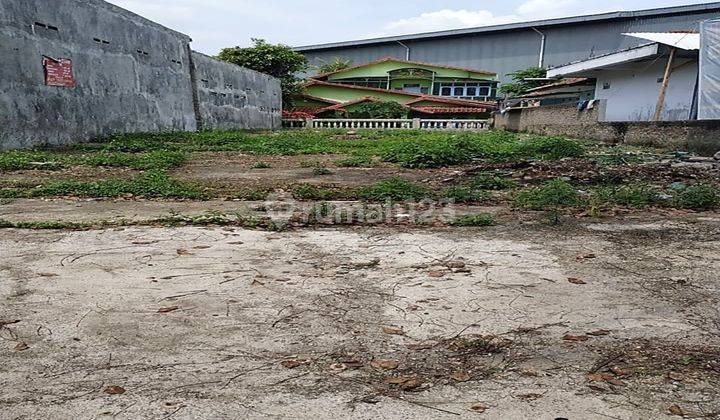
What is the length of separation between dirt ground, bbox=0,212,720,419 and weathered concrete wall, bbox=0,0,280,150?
25.6 feet

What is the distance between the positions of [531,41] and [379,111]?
16146 mm

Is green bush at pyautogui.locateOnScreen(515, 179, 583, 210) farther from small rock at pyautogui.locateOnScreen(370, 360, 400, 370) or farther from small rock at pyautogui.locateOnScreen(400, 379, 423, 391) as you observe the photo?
small rock at pyautogui.locateOnScreen(400, 379, 423, 391)

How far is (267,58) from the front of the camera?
26.7 m

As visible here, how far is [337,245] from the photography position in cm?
390

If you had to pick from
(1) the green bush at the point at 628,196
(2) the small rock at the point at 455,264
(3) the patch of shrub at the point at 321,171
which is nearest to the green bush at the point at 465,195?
(1) the green bush at the point at 628,196

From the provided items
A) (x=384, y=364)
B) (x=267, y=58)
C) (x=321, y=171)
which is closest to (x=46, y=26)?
(x=321, y=171)

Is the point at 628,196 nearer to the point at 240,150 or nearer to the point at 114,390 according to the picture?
the point at 114,390

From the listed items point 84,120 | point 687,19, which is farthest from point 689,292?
point 687,19

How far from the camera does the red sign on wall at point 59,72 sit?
10.8m

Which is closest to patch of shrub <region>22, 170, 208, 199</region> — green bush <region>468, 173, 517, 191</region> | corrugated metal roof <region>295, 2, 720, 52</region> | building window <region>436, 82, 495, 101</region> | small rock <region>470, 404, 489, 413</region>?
green bush <region>468, 173, 517, 191</region>

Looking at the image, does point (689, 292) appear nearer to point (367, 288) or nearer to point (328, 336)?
point (367, 288)

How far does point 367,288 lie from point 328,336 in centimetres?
66

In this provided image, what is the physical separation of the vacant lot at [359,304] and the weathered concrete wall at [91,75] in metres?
5.56

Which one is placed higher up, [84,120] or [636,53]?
[636,53]
